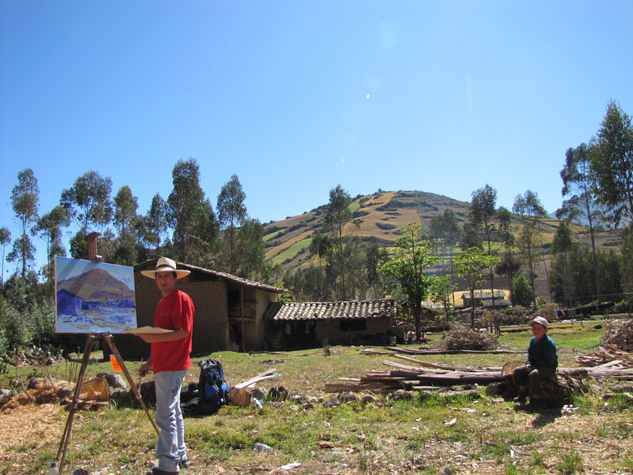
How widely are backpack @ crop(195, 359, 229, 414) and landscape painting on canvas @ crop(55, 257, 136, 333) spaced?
67.6 inches

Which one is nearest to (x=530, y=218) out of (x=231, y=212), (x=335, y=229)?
(x=335, y=229)

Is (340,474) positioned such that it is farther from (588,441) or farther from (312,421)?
(588,441)

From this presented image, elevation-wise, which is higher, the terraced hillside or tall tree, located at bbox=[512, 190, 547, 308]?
the terraced hillside

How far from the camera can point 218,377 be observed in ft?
23.5

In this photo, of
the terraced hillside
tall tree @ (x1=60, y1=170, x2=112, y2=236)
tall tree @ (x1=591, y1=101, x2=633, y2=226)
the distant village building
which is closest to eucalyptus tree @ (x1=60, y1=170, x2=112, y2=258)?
tall tree @ (x1=60, y1=170, x2=112, y2=236)

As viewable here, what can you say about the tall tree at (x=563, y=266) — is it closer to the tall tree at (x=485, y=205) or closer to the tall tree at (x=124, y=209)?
the tall tree at (x=485, y=205)

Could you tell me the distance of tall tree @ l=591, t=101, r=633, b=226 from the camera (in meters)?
27.7

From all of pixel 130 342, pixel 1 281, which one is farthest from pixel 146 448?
pixel 1 281

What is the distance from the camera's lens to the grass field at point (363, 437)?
422cm

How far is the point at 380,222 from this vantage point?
144 meters

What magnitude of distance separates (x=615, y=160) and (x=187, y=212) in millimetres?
34025

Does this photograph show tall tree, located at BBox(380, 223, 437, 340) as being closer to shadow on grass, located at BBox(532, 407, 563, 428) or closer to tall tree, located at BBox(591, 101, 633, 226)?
tall tree, located at BBox(591, 101, 633, 226)

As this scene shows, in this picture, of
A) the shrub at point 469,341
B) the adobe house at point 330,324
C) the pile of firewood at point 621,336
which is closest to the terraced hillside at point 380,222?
the adobe house at point 330,324

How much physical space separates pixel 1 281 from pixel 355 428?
148ft
